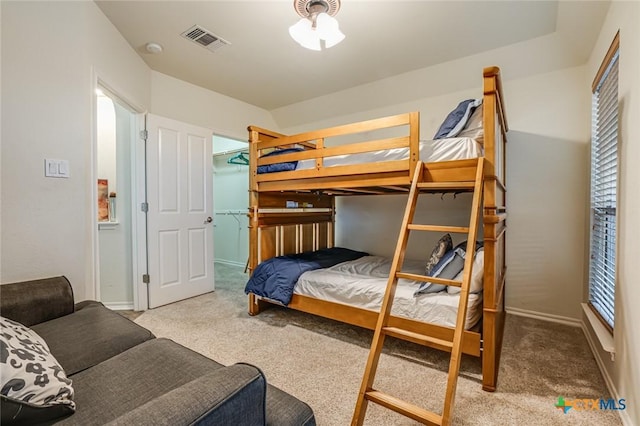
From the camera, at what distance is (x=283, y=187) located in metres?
2.75

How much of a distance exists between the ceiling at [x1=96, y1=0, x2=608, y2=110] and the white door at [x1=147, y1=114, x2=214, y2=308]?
0.78 m

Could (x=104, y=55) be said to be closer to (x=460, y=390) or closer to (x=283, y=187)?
(x=283, y=187)

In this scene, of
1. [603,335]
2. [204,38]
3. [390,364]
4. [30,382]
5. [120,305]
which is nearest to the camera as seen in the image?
[30,382]

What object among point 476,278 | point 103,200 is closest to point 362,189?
point 476,278

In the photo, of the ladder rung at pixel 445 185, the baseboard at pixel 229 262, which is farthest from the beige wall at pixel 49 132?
the baseboard at pixel 229 262

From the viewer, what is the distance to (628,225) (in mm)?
1533

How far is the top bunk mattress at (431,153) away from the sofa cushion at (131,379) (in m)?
1.71

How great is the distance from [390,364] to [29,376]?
189 centimetres

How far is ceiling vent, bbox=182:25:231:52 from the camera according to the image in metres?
2.58

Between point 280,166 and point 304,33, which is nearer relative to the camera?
point 304,33

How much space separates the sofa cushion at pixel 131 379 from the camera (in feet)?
3.14

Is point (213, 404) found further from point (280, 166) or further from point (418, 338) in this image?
point (280, 166)

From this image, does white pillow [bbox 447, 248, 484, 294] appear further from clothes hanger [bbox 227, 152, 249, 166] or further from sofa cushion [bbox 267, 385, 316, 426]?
clothes hanger [bbox 227, 152, 249, 166]

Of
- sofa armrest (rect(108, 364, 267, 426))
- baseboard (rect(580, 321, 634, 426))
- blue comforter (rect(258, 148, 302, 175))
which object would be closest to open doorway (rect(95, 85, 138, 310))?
blue comforter (rect(258, 148, 302, 175))
